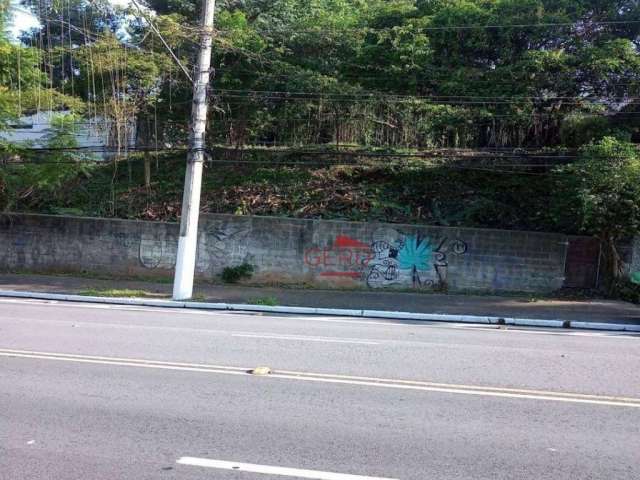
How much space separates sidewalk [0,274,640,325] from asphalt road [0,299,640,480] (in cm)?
425

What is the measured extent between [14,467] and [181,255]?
37.1ft

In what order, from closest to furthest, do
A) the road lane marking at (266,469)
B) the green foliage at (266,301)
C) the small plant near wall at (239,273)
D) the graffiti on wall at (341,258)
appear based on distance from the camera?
1. the road lane marking at (266,469)
2. the green foliage at (266,301)
3. the graffiti on wall at (341,258)
4. the small plant near wall at (239,273)

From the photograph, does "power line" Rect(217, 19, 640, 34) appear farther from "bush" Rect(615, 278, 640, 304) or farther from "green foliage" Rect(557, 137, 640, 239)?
"bush" Rect(615, 278, 640, 304)

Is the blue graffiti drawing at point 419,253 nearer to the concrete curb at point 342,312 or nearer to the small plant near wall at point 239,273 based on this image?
the concrete curb at point 342,312

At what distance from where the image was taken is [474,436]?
A: 484cm

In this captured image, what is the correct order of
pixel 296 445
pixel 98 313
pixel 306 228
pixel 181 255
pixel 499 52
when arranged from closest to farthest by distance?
1. pixel 296 445
2. pixel 98 313
3. pixel 181 255
4. pixel 306 228
5. pixel 499 52

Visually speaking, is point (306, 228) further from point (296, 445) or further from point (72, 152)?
point (296, 445)

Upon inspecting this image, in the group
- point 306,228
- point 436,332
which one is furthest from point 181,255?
point 436,332

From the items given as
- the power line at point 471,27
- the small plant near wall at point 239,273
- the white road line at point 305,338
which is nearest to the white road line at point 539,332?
the white road line at point 305,338

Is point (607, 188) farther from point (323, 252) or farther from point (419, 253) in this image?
point (323, 252)

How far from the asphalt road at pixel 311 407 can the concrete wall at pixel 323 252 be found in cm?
776

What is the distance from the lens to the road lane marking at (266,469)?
3994mm

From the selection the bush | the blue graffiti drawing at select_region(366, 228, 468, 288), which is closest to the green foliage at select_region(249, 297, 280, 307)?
the blue graffiti drawing at select_region(366, 228, 468, 288)

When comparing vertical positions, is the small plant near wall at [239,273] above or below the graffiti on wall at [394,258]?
below
